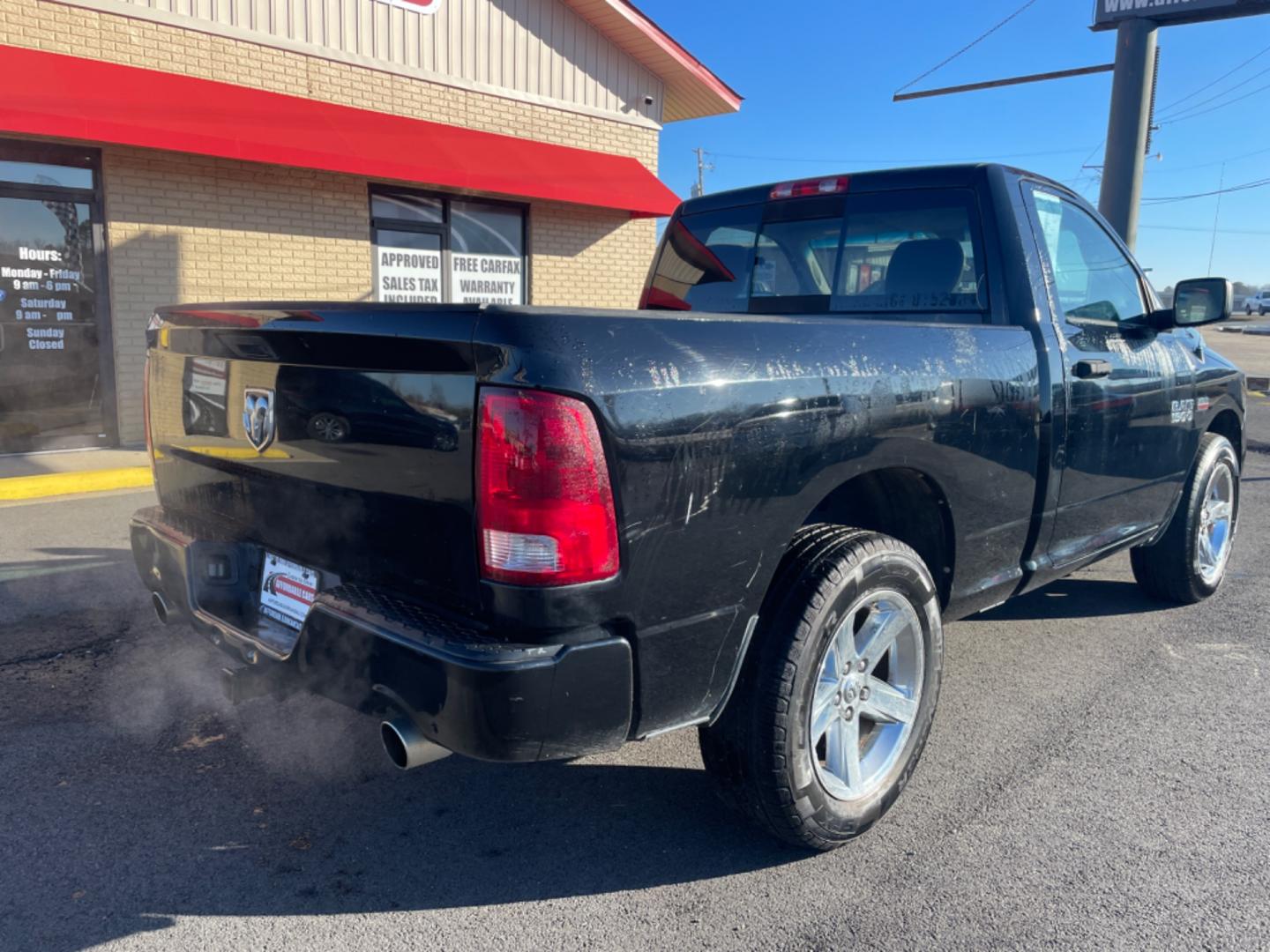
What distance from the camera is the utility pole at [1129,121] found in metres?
14.6

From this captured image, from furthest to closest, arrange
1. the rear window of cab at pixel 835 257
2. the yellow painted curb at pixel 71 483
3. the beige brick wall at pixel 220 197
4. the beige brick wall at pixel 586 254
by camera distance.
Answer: the beige brick wall at pixel 586 254
the beige brick wall at pixel 220 197
the yellow painted curb at pixel 71 483
the rear window of cab at pixel 835 257

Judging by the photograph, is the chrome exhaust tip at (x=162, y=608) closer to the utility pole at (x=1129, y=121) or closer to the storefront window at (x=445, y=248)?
the storefront window at (x=445, y=248)

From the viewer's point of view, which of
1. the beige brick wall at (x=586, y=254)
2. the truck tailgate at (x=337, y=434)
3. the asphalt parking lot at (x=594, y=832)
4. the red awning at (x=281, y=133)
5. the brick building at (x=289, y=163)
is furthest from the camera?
the beige brick wall at (x=586, y=254)

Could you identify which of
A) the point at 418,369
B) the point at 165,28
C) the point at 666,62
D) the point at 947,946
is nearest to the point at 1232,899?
the point at 947,946

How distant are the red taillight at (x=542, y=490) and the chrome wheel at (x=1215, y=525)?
12.7ft

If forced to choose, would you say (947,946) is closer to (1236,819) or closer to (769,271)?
(1236,819)

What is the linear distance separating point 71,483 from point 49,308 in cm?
217

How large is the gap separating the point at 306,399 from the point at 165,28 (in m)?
8.36

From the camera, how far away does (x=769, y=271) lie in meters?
4.24

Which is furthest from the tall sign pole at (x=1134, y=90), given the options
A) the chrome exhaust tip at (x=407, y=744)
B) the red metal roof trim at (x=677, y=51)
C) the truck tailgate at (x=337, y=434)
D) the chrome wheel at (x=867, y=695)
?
the chrome exhaust tip at (x=407, y=744)

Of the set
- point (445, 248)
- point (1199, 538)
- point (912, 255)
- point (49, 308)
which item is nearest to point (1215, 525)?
point (1199, 538)

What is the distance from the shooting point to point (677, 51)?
12383mm

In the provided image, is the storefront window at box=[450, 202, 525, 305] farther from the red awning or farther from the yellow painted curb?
the yellow painted curb

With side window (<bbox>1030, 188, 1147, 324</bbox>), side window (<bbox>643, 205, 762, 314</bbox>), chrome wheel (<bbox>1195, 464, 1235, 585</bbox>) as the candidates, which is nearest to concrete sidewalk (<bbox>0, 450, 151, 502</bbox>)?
side window (<bbox>643, 205, 762, 314</bbox>)
